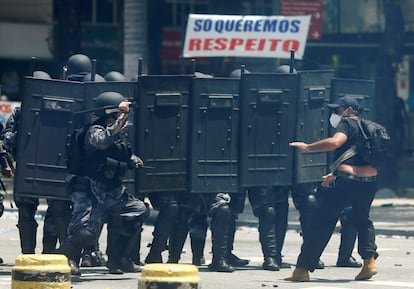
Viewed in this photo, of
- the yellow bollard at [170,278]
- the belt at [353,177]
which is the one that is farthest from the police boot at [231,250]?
the yellow bollard at [170,278]

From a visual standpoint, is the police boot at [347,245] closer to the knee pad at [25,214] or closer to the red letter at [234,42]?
the knee pad at [25,214]

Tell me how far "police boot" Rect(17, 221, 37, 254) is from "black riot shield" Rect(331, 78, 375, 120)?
350 centimetres

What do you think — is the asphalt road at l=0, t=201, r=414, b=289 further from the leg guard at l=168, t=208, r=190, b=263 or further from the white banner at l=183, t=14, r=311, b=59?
the white banner at l=183, t=14, r=311, b=59

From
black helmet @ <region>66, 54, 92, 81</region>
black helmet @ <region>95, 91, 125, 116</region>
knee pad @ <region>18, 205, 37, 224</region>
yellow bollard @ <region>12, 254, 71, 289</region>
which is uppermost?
black helmet @ <region>66, 54, 92, 81</region>

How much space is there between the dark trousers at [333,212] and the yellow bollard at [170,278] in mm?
4415

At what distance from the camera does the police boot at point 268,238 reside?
1474cm

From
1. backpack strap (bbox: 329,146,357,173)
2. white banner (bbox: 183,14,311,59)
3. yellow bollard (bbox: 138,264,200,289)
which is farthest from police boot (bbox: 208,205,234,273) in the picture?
white banner (bbox: 183,14,311,59)

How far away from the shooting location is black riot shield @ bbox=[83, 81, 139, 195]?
13883mm

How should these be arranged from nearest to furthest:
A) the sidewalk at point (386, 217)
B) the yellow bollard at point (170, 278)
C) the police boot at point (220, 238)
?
the yellow bollard at point (170, 278)
the police boot at point (220, 238)
the sidewalk at point (386, 217)

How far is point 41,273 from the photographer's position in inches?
395

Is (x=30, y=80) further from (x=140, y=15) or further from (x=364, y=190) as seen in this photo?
(x=140, y=15)

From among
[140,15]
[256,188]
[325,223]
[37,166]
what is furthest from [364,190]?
[140,15]

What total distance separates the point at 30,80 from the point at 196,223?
2314 mm

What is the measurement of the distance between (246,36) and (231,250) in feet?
42.0
